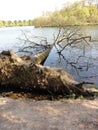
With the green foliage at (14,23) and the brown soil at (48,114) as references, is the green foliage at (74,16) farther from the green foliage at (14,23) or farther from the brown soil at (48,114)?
the brown soil at (48,114)

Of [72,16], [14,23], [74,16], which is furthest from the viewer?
[14,23]

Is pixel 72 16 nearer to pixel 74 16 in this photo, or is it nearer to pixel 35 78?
pixel 74 16

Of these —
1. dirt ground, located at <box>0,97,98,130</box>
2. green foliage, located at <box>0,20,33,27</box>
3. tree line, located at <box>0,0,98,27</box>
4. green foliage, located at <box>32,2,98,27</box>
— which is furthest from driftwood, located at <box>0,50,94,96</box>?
green foliage, located at <box>0,20,33,27</box>

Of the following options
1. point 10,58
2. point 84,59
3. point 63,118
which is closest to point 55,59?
point 84,59

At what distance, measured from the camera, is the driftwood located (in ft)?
38.4

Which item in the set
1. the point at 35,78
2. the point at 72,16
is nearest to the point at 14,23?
the point at 72,16

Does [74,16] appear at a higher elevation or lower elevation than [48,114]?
lower

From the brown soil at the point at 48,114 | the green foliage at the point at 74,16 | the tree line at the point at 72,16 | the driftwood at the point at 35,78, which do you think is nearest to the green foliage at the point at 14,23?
the tree line at the point at 72,16

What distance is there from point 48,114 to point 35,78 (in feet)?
11.0

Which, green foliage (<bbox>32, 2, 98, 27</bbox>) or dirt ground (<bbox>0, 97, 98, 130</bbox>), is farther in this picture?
green foliage (<bbox>32, 2, 98, 27</bbox>)

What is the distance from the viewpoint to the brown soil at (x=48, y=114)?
26.9 feet

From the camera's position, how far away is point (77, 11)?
3615 inches

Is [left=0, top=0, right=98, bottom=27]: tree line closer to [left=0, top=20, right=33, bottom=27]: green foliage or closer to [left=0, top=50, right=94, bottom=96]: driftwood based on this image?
[left=0, top=50, right=94, bottom=96]: driftwood

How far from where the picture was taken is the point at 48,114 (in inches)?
365
